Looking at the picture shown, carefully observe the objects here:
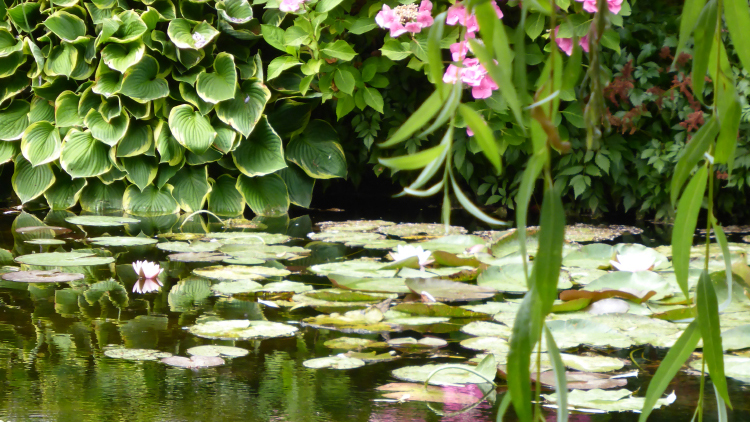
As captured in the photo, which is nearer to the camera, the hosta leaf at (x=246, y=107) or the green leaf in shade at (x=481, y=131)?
the green leaf in shade at (x=481, y=131)

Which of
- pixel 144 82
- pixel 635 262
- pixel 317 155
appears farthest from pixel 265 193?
pixel 635 262

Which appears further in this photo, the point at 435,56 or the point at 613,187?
the point at 613,187

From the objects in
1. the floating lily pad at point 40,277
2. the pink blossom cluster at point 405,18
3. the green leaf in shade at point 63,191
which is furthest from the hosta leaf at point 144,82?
the floating lily pad at point 40,277

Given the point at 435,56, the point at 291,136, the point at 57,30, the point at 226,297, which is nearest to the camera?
the point at 435,56

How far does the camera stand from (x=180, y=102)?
2957mm

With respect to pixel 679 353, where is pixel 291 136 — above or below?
above

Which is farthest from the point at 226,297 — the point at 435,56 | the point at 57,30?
the point at 57,30

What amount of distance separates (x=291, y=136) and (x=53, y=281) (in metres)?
1.69

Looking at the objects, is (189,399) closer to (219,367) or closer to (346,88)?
(219,367)

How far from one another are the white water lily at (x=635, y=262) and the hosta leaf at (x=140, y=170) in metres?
1.94

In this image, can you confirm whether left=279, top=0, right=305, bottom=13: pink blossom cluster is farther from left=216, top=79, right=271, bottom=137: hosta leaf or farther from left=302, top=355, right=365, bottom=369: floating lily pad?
left=302, top=355, right=365, bottom=369: floating lily pad

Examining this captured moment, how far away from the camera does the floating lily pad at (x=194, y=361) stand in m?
1.06

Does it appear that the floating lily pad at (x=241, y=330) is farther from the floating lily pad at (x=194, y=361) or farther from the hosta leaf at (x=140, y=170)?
the hosta leaf at (x=140, y=170)

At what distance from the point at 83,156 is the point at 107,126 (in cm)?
17
